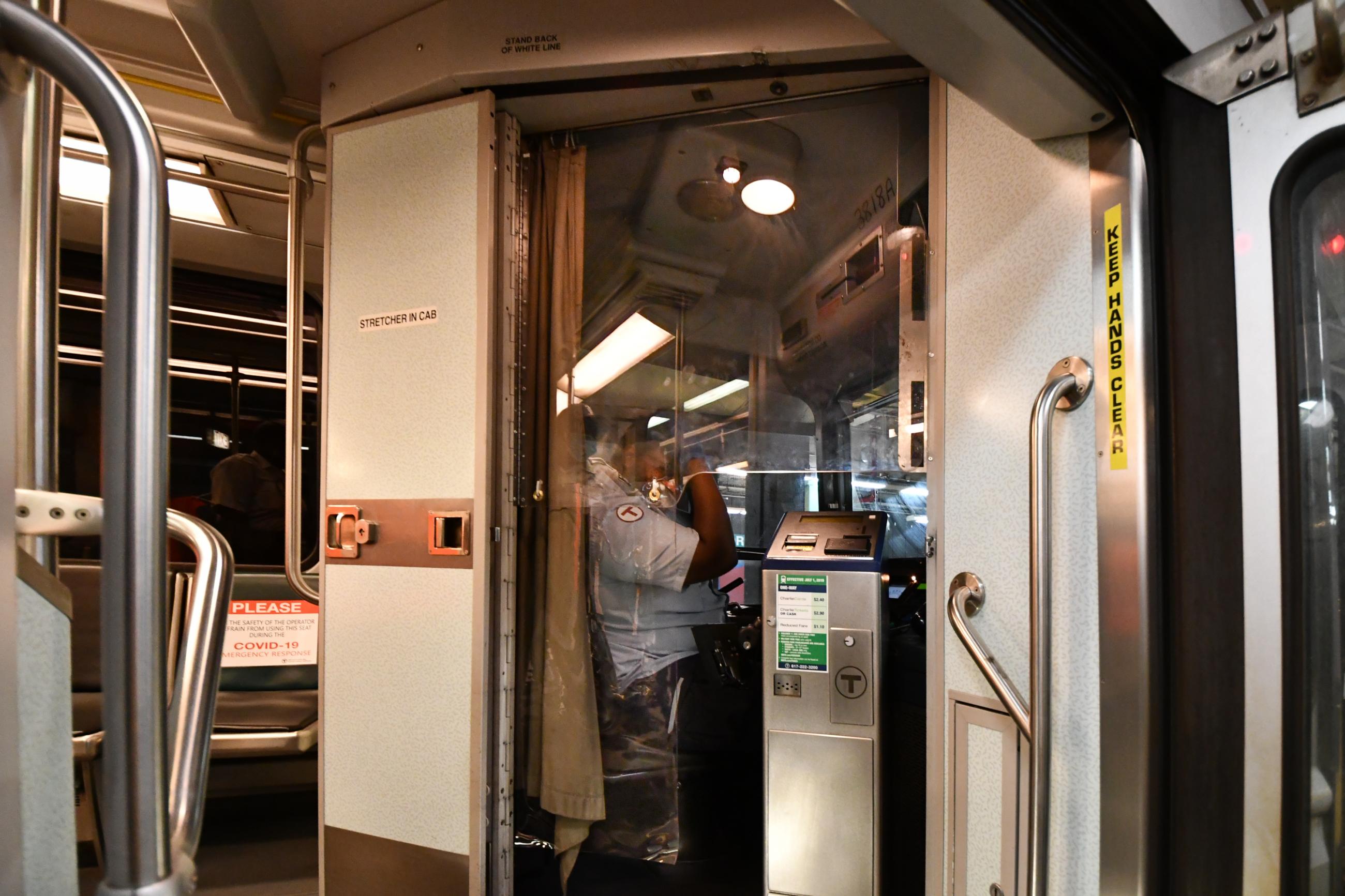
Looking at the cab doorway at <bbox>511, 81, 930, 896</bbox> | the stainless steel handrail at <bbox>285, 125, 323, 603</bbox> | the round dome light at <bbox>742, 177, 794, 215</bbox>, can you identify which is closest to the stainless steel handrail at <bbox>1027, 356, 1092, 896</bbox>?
the cab doorway at <bbox>511, 81, 930, 896</bbox>

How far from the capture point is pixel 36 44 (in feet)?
2.04

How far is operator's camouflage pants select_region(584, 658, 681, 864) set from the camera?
2383 millimetres

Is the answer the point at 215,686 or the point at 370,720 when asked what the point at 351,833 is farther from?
the point at 215,686

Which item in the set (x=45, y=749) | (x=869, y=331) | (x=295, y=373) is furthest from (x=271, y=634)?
(x=869, y=331)

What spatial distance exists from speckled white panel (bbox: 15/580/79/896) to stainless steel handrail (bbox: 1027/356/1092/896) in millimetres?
1419

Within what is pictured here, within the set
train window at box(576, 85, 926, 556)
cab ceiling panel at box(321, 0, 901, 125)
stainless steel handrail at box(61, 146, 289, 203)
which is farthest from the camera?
stainless steel handrail at box(61, 146, 289, 203)

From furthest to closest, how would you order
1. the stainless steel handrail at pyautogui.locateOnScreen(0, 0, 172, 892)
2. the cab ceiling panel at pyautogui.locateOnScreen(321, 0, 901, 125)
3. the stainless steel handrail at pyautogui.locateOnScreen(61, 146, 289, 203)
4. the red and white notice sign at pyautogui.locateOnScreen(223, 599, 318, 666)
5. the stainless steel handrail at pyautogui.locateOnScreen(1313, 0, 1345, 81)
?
the red and white notice sign at pyautogui.locateOnScreen(223, 599, 318, 666) < the stainless steel handrail at pyautogui.locateOnScreen(61, 146, 289, 203) < the cab ceiling panel at pyautogui.locateOnScreen(321, 0, 901, 125) < the stainless steel handrail at pyautogui.locateOnScreen(1313, 0, 1345, 81) < the stainless steel handrail at pyautogui.locateOnScreen(0, 0, 172, 892)

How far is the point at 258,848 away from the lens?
3152 millimetres

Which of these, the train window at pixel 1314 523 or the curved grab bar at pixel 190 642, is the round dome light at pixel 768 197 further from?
the curved grab bar at pixel 190 642

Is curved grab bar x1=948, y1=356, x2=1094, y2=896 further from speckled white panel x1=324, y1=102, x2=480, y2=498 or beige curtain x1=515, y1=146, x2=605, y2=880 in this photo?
speckled white panel x1=324, y1=102, x2=480, y2=498

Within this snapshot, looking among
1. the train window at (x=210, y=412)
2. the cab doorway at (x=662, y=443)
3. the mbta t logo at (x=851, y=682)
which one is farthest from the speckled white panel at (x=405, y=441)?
the train window at (x=210, y=412)

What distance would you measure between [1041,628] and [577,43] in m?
1.94

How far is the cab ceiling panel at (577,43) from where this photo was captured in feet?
6.16

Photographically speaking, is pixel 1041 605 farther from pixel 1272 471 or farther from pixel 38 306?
pixel 38 306
